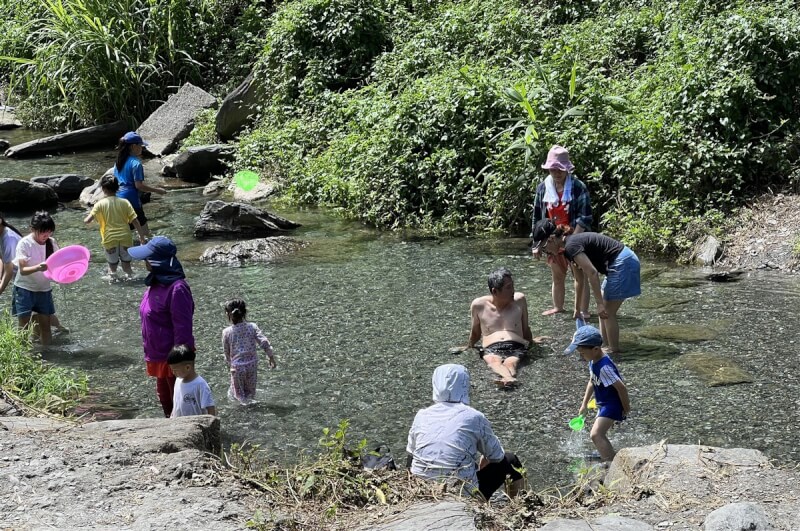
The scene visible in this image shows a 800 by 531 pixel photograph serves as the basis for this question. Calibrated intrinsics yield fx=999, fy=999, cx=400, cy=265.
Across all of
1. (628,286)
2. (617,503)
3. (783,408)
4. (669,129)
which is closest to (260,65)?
(669,129)

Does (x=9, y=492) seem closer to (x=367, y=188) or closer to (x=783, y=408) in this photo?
(x=783, y=408)

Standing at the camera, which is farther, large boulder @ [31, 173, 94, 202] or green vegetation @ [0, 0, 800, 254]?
large boulder @ [31, 173, 94, 202]

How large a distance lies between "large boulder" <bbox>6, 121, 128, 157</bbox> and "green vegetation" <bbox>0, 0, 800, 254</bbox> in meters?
0.60

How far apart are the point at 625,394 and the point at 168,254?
335 centimetres

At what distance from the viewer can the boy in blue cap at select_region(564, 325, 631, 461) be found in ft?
21.4

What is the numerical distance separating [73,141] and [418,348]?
1363cm

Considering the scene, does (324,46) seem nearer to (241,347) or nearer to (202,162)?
(202,162)

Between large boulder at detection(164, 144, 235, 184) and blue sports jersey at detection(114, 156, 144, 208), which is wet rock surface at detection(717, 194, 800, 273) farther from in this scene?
large boulder at detection(164, 144, 235, 184)

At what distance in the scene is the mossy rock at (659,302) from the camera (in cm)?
1012

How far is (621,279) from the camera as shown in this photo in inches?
338

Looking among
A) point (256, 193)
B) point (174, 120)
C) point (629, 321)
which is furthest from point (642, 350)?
point (174, 120)

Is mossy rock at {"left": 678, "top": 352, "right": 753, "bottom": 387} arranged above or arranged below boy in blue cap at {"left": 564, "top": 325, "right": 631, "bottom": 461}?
below

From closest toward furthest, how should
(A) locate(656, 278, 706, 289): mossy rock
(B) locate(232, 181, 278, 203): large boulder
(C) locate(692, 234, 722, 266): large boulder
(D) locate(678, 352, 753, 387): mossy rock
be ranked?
(D) locate(678, 352, 753, 387): mossy rock
(A) locate(656, 278, 706, 289): mossy rock
(C) locate(692, 234, 722, 266): large boulder
(B) locate(232, 181, 278, 203): large boulder

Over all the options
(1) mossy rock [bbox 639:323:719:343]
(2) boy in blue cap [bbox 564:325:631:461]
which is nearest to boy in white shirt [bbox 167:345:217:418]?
(2) boy in blue cap [bbox 564:325:631:461]
